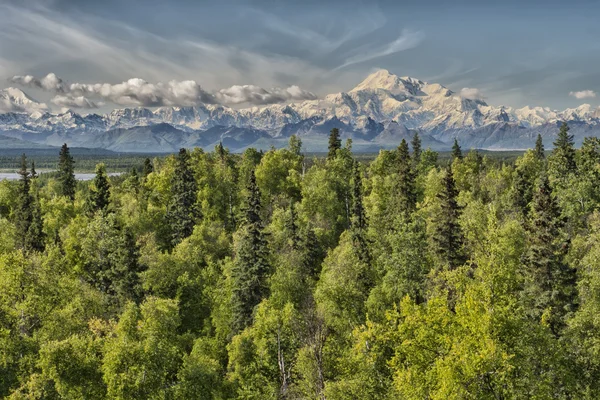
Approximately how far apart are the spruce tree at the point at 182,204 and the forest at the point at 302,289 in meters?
0.48

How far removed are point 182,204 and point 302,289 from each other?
3033cm

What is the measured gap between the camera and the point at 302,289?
173ft

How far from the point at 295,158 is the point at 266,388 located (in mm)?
68535

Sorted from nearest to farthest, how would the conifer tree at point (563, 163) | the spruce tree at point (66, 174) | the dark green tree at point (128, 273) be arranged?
the dark green tree at point (128, 273)
the conifer tree at point (563, 163)
the spruce tree at point (66, 174)

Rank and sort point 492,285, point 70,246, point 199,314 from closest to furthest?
point 492,285 → point 199,314 → point 70,246

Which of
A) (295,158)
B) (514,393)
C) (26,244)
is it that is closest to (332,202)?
(295,158)

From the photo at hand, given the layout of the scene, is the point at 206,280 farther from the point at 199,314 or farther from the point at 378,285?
Result: the point at 378,285

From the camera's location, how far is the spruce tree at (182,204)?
73188mm

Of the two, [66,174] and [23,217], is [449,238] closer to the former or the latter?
[23,217]

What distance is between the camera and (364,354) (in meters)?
31.4

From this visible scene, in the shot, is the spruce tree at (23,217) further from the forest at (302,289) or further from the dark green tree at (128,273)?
the dark green tree at (128,273)

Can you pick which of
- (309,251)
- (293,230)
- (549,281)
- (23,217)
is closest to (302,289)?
(309,251)

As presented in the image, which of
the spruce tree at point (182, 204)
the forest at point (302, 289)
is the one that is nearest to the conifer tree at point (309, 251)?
the forest at point (302, 289)

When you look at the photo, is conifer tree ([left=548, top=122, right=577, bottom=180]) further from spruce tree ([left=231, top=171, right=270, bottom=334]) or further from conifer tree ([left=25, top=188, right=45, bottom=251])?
conifer tree ([left=25, top=188, right=45, bottom=251])
